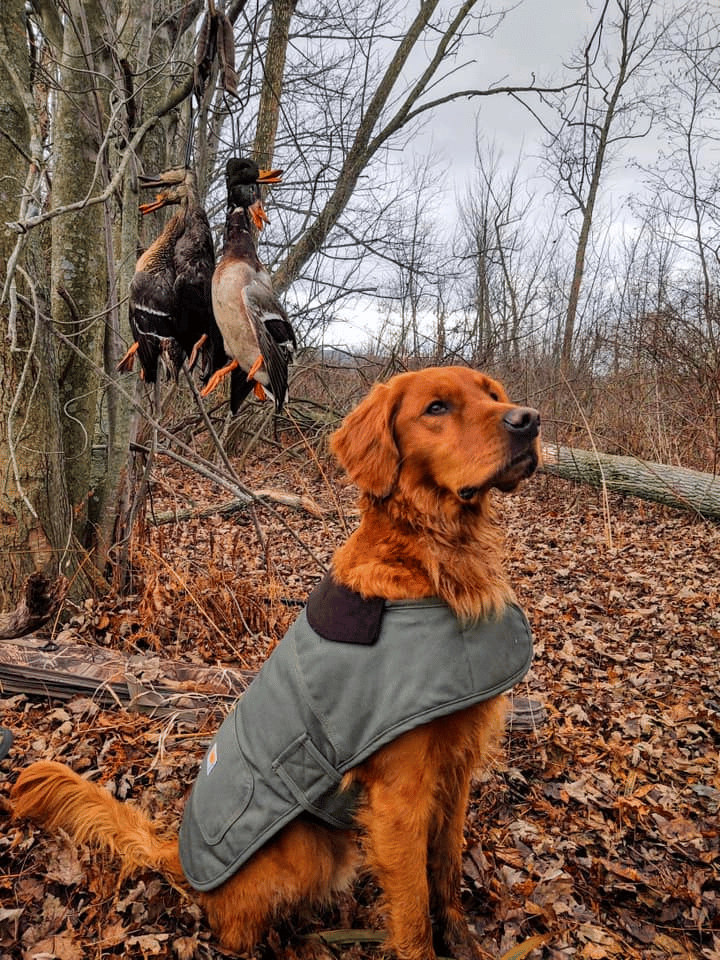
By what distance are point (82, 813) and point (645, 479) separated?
7.72 meters

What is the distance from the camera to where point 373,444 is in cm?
188

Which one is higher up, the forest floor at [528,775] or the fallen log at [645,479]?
the fallen log at [645,479]

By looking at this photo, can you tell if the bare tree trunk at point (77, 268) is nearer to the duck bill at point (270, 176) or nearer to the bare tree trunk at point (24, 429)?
the bare tree trunk at point (24, 429)

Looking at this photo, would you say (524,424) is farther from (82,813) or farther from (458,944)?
(82,813)

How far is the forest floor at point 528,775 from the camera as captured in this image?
208 centimetres

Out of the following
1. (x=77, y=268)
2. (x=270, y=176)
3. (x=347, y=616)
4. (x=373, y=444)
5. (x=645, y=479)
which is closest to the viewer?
(x=270, y=176)

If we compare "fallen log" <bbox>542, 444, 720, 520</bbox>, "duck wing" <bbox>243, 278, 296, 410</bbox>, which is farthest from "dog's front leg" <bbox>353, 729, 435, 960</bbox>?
"fallen log" <bbox>542, 444, 720, 520</bbox>

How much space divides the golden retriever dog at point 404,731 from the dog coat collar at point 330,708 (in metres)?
0.03

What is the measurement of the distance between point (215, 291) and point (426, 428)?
0.74 m

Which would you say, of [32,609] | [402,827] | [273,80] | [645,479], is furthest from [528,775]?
[645,479]

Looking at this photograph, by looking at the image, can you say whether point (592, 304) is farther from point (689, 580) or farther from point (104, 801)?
point (104, 801)

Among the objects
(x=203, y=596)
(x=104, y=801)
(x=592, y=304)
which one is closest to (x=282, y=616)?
(x=203, y=596)

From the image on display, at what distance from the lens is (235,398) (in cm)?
166

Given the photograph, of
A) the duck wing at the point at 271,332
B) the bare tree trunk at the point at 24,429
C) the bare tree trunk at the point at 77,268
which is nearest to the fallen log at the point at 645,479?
the bare tree trunk at the point at 77,268
